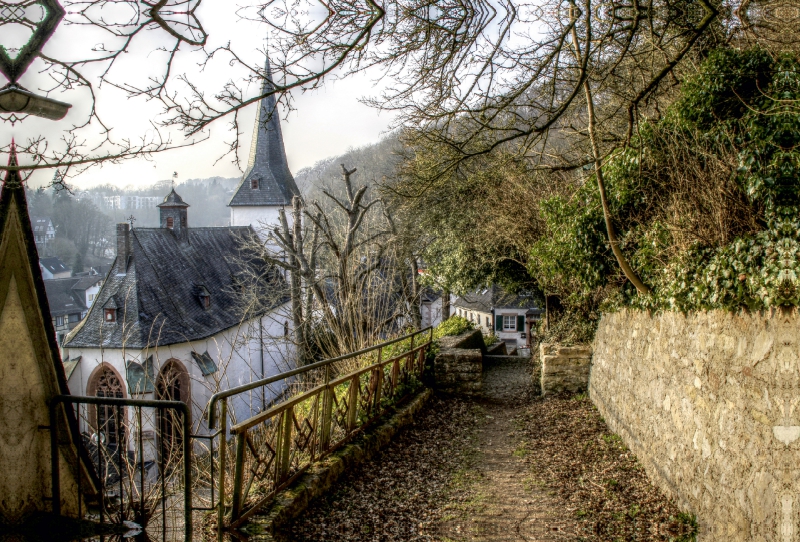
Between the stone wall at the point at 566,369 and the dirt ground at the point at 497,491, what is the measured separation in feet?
4.82

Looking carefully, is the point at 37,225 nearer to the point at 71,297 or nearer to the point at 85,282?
the point at 71,297

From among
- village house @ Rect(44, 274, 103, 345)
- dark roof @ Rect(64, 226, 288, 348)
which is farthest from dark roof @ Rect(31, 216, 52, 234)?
village house @ Rect(44, 274, 103, 345)

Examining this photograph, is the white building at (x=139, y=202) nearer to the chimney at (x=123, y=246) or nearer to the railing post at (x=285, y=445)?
the chimney at (x=123, y=246)

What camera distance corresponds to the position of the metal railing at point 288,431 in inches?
143

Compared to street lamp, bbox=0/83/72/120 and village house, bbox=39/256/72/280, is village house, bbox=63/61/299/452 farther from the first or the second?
village house, bbox=39/256/72/280

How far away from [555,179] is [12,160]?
10.1 m

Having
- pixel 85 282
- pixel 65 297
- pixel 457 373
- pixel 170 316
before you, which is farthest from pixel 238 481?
pixel 85 282

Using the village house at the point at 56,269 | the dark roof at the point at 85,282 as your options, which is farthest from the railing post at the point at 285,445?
the village house at the point at 56,269

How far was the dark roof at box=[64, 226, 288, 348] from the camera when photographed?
20.4 meters

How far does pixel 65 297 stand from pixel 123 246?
21.1m

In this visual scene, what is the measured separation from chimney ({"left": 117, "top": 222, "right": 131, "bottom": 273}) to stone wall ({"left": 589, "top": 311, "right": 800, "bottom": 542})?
69.0 ft

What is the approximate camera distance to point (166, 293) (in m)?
23.1

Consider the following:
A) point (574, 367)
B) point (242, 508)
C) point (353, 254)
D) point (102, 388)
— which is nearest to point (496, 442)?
point (574, 367)

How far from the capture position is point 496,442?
7.01 metres
